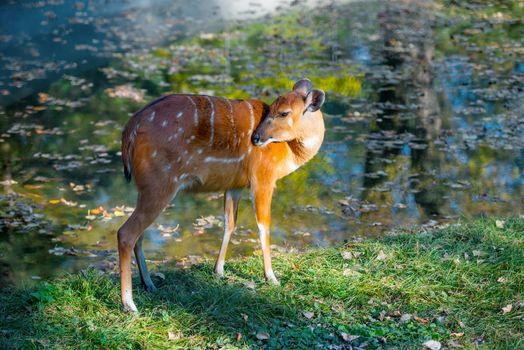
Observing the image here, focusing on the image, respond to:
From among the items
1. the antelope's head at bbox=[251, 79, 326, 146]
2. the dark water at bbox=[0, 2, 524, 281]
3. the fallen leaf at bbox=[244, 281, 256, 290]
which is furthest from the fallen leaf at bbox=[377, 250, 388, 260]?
the antelope's head at bbox=[251, 79, 326, 146]

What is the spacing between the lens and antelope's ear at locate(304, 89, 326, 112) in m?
6.46

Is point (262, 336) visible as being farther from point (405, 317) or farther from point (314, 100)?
point (314, 100)

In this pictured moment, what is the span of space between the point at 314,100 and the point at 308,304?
1.71m

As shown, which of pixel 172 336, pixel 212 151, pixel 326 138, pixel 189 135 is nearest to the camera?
pixel 172 336

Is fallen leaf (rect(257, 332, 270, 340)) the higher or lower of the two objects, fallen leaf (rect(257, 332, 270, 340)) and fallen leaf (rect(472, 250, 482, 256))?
the higher

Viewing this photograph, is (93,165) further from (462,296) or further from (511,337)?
(511,337)

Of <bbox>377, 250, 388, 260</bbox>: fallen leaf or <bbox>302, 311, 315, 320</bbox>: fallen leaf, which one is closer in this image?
<bbox>302, 311, 315, 320</bbox>: fallen leaf

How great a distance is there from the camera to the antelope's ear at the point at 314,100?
21.2 ft

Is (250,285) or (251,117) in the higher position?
(251,117)

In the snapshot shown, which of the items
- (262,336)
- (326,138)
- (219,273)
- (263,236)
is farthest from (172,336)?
(326,138)

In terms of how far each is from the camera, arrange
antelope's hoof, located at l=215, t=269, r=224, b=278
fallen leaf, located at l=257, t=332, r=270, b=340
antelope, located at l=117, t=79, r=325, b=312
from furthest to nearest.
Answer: antelope's hoof, located at l=215, t=269, r=224, b=278
antelope, located at l=117, t=79, r=325, b=312
fallen leaf, located at l=257, t=332, r=270, b=340

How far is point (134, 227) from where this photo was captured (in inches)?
224

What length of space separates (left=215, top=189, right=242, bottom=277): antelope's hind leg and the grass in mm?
104

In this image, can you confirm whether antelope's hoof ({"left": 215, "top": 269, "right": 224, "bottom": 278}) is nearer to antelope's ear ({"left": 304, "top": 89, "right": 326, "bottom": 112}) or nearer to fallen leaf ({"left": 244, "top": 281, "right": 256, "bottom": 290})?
fallen leaf ({"left": 244, "top": 281, "right": 256, "bottom": 290})
